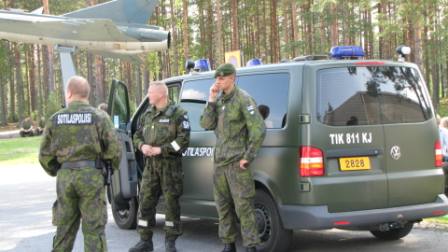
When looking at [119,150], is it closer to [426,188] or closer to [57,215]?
[57,215]

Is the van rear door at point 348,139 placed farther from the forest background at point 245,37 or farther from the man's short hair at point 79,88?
the forest background at point 245,37

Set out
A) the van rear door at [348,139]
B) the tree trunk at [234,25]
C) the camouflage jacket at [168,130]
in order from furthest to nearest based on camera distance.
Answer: the tree trunk at [234,25]
the camouflage jacket at [168,130]
the van rear door at [348,139]

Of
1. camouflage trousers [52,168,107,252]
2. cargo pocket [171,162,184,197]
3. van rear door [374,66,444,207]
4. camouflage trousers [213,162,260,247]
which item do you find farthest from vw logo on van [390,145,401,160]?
camouflage trousers [52,168,107,252]

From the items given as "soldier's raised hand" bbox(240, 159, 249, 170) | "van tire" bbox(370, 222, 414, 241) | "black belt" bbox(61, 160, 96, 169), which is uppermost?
"black belt" bbox(61, 160, 96, 169)

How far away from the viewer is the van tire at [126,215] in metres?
8.11

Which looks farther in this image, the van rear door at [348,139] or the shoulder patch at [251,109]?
the shoulder patch at [251,109]

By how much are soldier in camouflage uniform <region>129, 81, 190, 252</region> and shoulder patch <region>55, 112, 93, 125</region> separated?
136cm

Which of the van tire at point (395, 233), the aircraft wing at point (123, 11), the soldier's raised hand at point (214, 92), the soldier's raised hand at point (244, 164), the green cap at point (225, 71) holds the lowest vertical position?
the van tire at point (395, 233)

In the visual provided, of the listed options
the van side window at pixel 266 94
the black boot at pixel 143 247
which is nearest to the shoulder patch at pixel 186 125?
the van side window at pixel 266 94

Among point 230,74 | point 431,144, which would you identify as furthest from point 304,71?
point 431,144

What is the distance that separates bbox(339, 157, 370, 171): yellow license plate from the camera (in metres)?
5.79

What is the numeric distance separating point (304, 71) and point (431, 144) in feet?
5.19

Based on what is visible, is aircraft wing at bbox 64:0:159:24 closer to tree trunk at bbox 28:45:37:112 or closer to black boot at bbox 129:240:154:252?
black boot at bbox 129:240:154:252

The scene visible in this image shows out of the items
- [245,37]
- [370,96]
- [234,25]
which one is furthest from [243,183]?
[245,37]
